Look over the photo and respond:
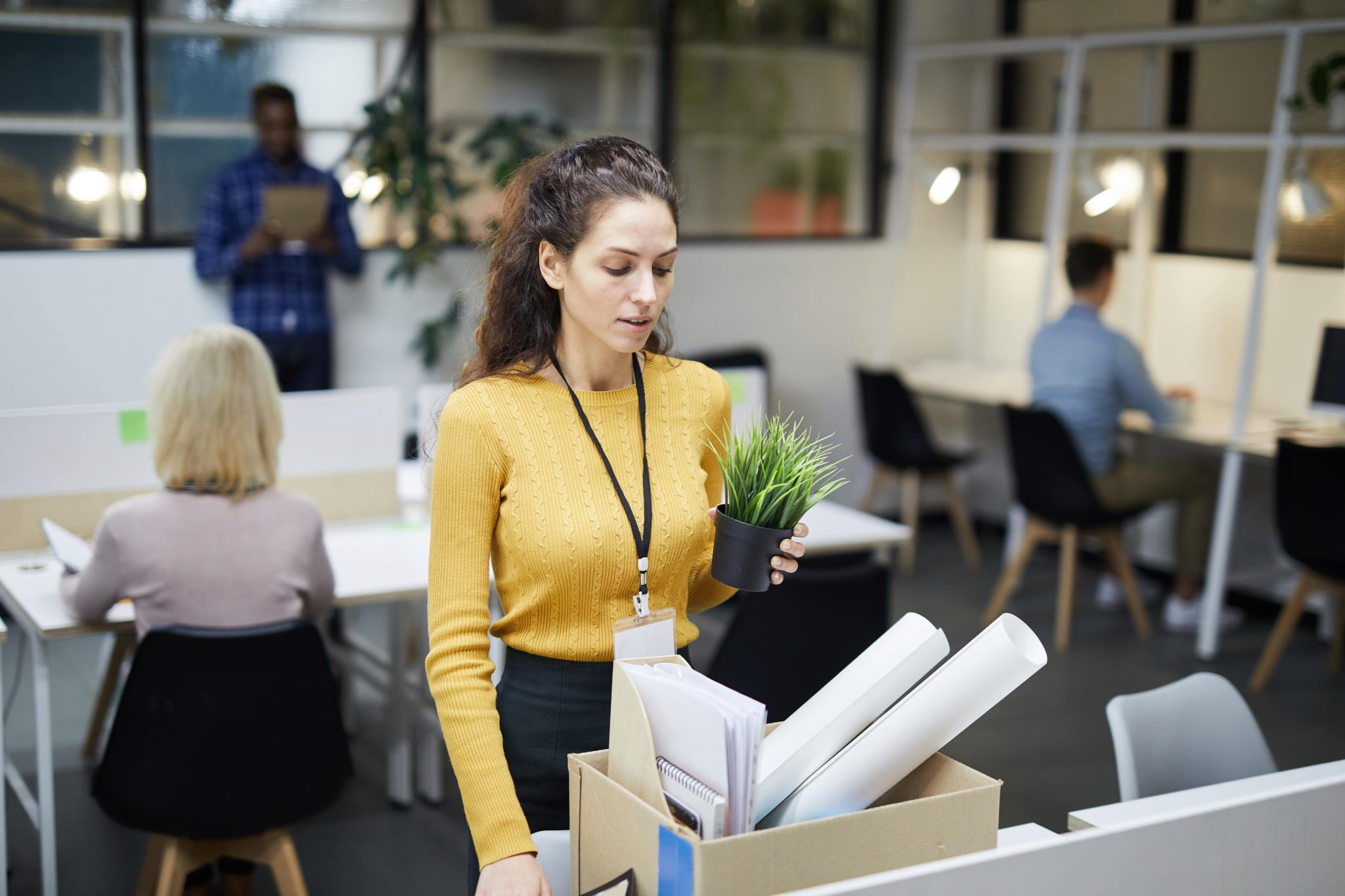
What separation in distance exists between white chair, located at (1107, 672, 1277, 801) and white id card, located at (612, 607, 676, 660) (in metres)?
0.79

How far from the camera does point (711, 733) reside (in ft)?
3.67

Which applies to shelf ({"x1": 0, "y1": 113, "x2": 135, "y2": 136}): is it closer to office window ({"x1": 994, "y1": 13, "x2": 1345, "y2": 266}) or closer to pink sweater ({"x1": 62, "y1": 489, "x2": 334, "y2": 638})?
pink sweater ({"x1": 62, "y1": 489, "x2": 334, "y2": 638})

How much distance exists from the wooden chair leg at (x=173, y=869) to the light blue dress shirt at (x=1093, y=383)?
3.19 metres

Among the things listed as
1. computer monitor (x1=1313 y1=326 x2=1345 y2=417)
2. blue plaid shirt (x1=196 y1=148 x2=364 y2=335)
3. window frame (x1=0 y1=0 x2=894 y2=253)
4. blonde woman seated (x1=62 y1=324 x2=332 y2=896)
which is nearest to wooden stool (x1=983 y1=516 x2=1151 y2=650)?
computer monitor (x1=1313 y1=326 x2=1345 y2=417)

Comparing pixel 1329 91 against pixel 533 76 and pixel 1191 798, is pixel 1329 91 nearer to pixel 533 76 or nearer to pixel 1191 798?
pixel 533 76

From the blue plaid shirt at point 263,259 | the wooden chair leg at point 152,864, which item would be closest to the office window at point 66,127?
the blue plaid shirt at point 263,259

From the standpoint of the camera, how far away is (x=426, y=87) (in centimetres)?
515

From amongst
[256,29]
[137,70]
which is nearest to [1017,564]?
[256,29]

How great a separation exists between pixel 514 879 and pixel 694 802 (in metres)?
0.27

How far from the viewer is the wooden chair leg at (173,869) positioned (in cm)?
239

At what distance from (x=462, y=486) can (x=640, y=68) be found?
4503mm

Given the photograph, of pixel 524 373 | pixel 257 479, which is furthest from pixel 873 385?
pixel 524 373

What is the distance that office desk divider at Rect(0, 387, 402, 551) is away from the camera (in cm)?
313

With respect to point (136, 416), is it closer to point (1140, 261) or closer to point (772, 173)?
point (772, 173)
